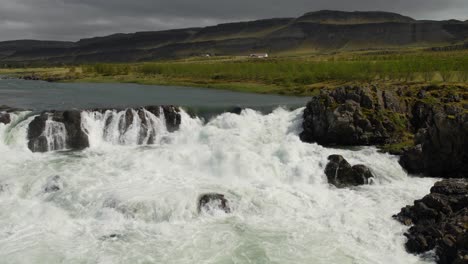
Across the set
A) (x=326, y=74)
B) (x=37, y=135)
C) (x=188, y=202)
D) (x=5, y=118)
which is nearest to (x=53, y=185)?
(x=188, y=202)

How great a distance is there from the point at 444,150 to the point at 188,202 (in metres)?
21.4

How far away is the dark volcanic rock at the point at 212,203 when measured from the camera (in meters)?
28.3

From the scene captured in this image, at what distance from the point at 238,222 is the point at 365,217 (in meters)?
7.91

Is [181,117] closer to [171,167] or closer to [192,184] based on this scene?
[171,167]

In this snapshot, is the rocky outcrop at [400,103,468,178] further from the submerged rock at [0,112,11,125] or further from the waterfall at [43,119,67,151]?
the submerged rock at [0,112,11,125]

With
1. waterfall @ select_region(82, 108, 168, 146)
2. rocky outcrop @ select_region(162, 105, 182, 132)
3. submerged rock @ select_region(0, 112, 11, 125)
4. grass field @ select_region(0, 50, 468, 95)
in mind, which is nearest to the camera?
submerged rock @ select_region(0, 112, 11, 125)

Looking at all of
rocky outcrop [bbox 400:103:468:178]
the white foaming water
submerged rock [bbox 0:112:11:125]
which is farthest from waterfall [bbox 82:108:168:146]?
rocky outcrop [bbox 400:103:468:178]

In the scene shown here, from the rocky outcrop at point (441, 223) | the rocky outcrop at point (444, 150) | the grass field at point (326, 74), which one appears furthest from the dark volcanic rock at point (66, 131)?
the grass field at point (326, 74)

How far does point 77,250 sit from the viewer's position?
23422 millimetres

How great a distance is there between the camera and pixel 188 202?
28516mm

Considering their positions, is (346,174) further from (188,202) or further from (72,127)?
(72,127)

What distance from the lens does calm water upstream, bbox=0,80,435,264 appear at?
23.6m

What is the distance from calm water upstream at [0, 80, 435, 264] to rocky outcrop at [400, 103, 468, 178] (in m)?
1.60

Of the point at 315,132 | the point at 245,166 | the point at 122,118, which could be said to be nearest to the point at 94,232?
the point at 245,166
